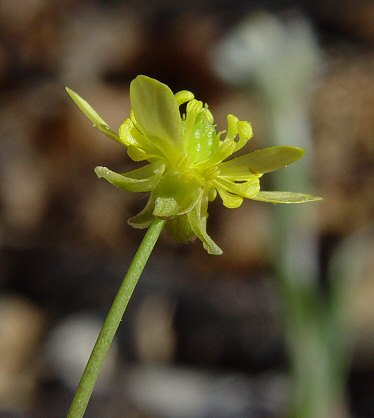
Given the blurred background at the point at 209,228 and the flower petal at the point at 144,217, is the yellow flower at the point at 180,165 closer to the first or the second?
the flower petal at the point at 144,217

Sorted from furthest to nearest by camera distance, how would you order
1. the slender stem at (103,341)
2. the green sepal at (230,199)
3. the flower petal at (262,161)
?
the green sepal at (230,199)
the flower petal at (262,161)
the slender stem at (103,341)

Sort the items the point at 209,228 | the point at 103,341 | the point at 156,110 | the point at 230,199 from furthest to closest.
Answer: the point at 209,228 < the point at 230,199 < the point at 156,110 < the point at 103,341

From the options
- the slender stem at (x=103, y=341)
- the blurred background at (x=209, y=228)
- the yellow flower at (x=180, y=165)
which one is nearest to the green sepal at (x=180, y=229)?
the yellow flower at (x=180, y=165)

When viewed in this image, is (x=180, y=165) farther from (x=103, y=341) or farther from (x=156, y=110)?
(x=103, y=341)

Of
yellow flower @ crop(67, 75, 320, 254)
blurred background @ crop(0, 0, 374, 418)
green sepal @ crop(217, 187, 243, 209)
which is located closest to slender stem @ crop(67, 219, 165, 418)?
yellow flower @ crop(67, 75, 320, 254)

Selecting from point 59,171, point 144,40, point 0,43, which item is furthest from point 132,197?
point 0,43

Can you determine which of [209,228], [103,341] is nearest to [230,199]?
[103,341]
